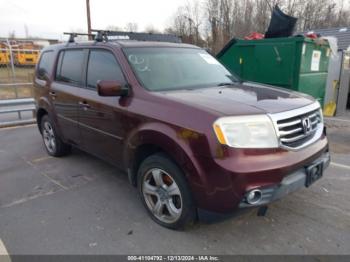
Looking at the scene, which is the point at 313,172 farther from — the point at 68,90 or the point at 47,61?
the point at 47,61

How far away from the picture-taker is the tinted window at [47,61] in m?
5.01

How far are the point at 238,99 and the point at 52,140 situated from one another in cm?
365

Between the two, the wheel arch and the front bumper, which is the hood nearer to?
the wheel arch

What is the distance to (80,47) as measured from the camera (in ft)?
14.0

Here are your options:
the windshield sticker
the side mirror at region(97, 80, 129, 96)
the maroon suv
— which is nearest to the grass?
the maroon suv

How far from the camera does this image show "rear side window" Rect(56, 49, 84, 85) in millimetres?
4207

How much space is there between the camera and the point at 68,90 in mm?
4328

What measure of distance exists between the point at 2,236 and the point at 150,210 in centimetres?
147

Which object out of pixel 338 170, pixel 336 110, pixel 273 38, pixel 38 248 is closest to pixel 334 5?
pixel 336 110

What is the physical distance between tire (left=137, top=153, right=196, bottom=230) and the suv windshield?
0.82 m

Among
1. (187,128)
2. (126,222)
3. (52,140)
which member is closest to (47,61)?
(52,140)

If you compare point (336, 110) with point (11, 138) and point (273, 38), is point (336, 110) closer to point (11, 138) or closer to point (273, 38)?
point (273, 38)

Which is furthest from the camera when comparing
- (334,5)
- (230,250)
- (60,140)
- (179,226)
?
(334,5)

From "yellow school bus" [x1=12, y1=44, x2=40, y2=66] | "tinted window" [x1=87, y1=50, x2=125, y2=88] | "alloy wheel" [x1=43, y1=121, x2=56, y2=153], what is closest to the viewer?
"tinted window" [x1=87, y1=50, x2=125, y2=88]
